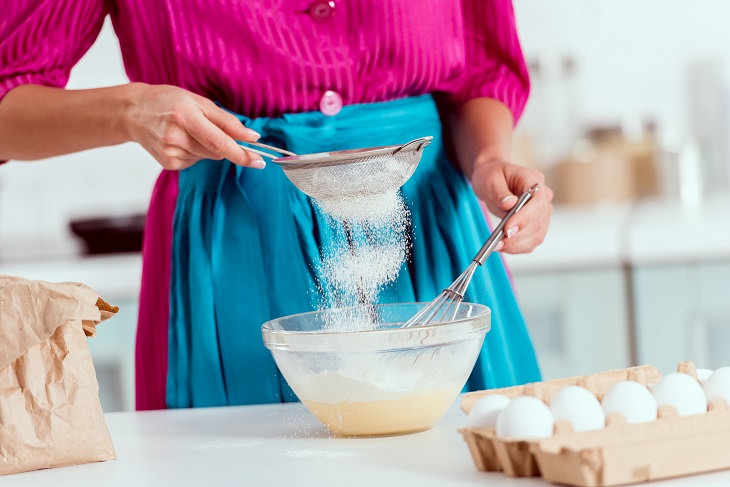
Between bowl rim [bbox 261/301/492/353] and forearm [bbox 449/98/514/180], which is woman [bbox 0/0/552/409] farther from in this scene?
bowl rim [bbox 261/301/492/353]

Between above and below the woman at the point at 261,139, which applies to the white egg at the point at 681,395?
below

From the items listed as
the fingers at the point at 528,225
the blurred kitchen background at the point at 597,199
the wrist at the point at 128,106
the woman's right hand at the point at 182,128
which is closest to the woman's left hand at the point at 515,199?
the fingers at the point at 528,225

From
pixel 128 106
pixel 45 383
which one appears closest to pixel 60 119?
pixel 128 106

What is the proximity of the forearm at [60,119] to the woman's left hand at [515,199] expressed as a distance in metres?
0.36

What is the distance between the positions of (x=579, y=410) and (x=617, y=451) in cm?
6

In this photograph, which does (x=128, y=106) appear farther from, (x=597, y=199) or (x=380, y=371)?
(x=597, y=199)

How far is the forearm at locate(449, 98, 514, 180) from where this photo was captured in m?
1.10

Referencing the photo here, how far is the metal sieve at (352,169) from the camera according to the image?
2.90ft

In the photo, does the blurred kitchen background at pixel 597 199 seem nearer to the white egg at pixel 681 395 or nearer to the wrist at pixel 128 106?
the wrist at pixel 128 106

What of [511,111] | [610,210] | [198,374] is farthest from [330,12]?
[610,210]

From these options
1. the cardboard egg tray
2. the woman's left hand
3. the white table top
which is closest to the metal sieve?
the woman's left hand

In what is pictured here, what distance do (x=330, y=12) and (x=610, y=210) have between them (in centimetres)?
147

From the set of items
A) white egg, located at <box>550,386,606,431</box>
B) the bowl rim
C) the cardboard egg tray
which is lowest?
the cardboard egg tray

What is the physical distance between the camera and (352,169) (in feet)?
2.96
